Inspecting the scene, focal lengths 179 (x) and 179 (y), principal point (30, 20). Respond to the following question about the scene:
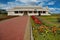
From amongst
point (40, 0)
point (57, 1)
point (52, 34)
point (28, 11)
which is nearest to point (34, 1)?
point (40, 0)

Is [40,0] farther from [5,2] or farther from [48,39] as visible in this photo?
[48,39]

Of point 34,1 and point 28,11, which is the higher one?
point 34,1

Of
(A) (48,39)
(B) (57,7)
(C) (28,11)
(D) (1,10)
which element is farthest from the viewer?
(C) (28,11)

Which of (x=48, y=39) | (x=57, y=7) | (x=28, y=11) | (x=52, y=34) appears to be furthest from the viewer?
(x=28, y=11)

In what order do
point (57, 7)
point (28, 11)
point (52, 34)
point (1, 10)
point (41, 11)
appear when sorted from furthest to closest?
point (28, 11)
point (41, 11)
point (1, 10)
point (57, 7)
point (52, 34)

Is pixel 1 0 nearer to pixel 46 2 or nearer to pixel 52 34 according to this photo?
pixel 46 2

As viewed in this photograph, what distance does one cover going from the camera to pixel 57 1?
10234 millimetres

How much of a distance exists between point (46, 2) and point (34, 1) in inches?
38.2

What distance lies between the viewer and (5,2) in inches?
421

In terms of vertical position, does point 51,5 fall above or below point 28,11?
above

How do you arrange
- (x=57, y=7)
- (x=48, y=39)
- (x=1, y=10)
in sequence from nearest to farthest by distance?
1. (x=48, y=39)
2. (x=57, y=7)
3. (x=1, y=10)

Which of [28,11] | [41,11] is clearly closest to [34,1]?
[41,11]

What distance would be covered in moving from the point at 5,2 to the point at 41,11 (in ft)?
17.9

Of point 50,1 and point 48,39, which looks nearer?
point 48,39
